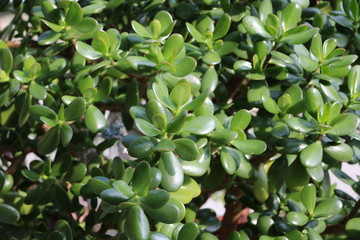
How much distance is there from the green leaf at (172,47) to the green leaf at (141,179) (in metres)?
0.20

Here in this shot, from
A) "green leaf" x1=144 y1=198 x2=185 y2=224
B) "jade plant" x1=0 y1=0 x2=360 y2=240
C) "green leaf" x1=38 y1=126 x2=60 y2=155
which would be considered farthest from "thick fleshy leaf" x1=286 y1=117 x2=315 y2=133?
"green leaf" x1=38 y1=126 x2=60 y2=155

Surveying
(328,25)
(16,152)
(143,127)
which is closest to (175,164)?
(143,127)

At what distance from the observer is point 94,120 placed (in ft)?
2.62

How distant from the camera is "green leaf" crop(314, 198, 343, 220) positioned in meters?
0.84

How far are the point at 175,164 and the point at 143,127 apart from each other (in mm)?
59

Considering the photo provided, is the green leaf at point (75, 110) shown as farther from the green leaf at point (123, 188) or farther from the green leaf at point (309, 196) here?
the green leaf at point (309, 196)

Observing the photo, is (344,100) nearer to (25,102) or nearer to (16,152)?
(25,102)

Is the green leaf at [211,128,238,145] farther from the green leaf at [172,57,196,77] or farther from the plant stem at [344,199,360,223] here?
the plant stem at [344,199,360,223]

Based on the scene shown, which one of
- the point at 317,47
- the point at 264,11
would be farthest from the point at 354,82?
the point at 264,11

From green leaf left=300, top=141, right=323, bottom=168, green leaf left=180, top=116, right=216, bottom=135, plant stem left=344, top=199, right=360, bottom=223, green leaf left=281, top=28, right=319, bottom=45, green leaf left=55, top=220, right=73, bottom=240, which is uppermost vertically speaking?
green leaf left=281, top=28, right=319, bottom=45

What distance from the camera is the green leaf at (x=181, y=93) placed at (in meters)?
0.69

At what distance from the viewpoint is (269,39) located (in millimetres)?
837

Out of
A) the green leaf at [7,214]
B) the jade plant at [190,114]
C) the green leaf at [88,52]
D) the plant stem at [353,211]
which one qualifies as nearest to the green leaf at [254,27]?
the jade plant at [190,114]

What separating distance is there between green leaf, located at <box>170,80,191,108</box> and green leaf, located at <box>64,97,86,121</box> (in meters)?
0.13
